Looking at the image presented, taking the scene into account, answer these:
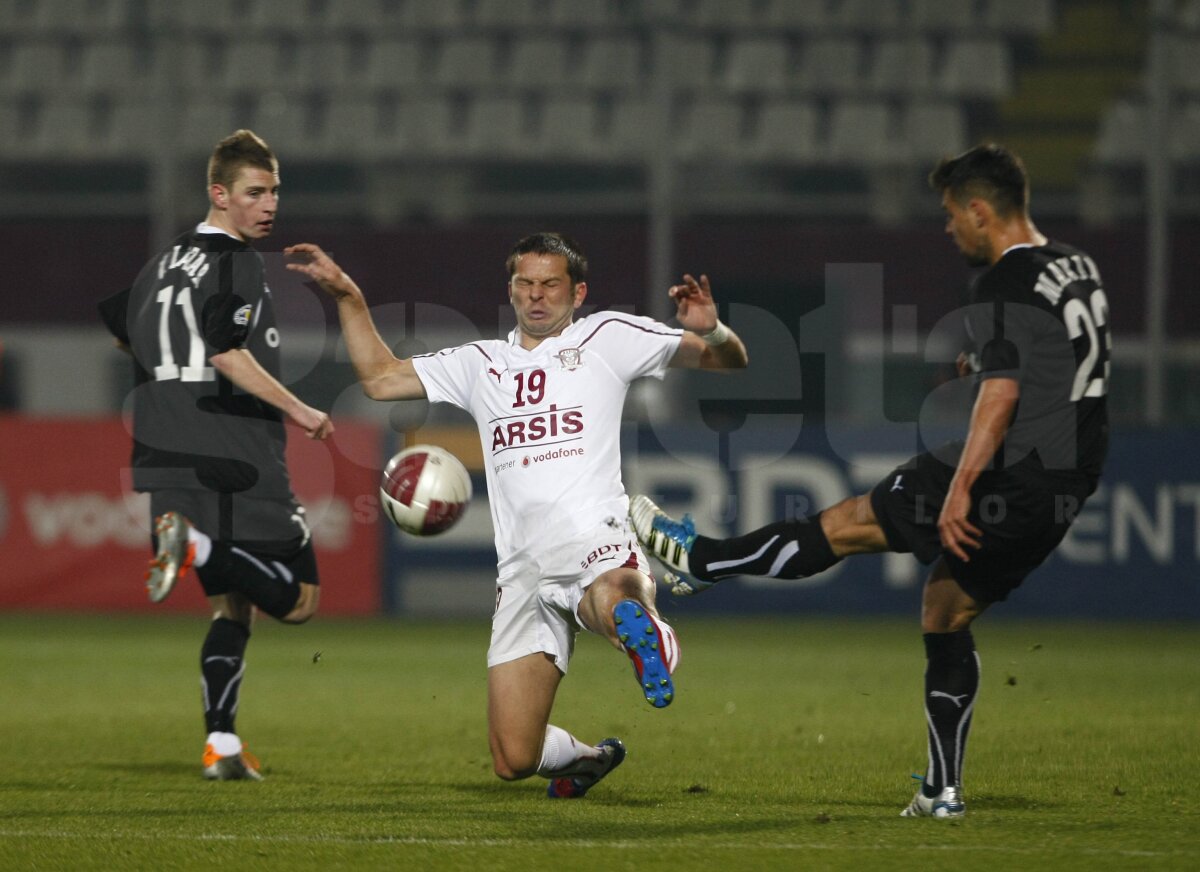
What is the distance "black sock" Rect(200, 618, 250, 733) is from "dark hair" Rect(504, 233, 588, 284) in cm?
206

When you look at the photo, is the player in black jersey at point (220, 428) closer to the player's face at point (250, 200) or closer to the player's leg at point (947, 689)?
the player's face at point (250, 200)

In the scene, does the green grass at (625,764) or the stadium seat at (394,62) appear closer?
the green grass at (625,764)

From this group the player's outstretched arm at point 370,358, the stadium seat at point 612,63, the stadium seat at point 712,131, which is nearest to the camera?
the player's outstretched arm at point 370,358

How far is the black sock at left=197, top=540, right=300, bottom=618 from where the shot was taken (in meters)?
6.91

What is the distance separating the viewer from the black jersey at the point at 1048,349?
5461 mm

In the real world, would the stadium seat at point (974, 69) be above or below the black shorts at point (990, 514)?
above

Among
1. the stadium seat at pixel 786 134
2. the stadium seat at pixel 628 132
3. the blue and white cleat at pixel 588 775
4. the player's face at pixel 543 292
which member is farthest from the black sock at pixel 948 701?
the stadium seat at pixel 786 134

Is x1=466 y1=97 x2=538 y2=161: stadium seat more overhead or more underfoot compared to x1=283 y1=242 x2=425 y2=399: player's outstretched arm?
more overhead

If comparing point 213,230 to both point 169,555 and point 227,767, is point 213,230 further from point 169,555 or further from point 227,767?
point 227,767

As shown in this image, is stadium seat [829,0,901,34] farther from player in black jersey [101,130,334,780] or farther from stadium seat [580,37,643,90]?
player in black jersey [101,130,334,780]

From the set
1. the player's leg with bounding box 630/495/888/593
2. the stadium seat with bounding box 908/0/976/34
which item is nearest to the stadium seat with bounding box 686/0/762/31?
the stadium seat with bounding box 908/0/976/34

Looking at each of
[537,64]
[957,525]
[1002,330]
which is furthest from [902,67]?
[957,525]

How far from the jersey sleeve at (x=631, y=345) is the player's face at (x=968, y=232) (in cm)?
107

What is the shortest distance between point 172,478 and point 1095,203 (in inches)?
535
